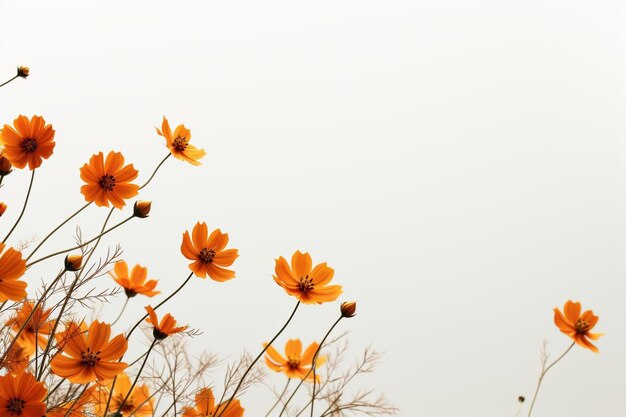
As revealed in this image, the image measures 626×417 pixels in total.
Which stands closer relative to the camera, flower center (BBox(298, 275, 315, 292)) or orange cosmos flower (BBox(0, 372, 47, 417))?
orange cosmos flower (BBox(0, 372, 47, 417))

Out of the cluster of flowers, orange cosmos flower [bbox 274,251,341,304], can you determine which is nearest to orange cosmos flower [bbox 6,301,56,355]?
the cluster of flowers

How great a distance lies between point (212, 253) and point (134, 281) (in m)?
0.10

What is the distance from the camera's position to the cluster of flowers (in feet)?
0.93

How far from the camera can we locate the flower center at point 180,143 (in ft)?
1.55

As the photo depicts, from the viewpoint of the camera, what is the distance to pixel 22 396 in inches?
10.4

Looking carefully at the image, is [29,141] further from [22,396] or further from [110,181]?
[22,396]

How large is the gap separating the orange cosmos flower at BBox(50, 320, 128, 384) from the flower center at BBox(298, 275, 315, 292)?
130 millimetres

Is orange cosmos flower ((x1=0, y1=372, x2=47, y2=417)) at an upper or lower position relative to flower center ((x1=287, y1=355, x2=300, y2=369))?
lower

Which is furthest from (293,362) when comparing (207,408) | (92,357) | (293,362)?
(92,357)

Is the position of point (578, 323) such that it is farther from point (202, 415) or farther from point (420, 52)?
point (420, 52)

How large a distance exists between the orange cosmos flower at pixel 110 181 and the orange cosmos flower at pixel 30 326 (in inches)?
3.0

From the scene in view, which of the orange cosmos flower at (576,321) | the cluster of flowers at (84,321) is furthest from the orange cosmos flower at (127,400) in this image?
the orange cosmos flower at (576,321)

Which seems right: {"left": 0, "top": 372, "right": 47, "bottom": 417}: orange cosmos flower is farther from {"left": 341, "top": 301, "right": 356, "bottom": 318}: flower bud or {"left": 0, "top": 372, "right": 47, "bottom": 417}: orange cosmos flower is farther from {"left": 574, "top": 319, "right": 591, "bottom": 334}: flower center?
{"left": 574, "top": 319, "right": 591, "bottom": 334}: flower center

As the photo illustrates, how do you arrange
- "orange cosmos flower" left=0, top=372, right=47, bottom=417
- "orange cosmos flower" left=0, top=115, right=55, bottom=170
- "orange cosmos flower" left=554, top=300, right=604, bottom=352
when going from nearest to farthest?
1. "orange cosmos flower" left=0, top=372, right=47, bottom=417
2. "orange cosmos flower" left=0, top=115, right=55, bottom=170
3. "orange cosmos flower" left=554, top=300, right=604, bottom=352
